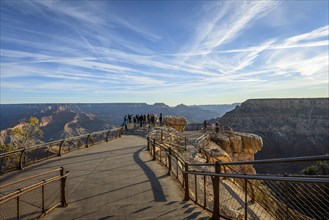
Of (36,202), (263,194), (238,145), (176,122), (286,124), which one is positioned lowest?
(286,124)

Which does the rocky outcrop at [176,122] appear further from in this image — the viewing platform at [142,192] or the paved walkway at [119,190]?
the paved walkway at [119,190]

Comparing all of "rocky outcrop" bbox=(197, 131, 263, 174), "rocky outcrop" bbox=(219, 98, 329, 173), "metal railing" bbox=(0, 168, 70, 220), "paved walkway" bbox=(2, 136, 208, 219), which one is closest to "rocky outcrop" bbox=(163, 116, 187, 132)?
"rocky outcrop" bbox=(197, 131, 263, 174)

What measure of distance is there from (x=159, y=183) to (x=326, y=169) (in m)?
34.3

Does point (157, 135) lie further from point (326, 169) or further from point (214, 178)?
point (326, 169)

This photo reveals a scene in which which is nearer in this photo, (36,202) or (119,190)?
(36,202)

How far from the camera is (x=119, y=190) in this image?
8.97 meters

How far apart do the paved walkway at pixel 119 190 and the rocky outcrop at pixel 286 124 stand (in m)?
84.0

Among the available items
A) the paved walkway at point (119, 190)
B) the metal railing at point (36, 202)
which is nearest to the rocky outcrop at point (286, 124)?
the paved walkway at point (119, 190)

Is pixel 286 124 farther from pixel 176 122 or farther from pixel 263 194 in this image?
pixel 263 194

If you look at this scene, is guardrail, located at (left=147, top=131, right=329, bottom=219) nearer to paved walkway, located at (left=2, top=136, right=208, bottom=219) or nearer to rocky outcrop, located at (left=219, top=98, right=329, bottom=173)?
paved walkway, located at (left=2, top=136, right=208, bottom=219)

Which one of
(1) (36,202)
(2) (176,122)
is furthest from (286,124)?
(1) (36,202)

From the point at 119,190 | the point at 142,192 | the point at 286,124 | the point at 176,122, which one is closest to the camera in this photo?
the point at 142,192

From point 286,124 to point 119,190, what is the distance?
386 ft

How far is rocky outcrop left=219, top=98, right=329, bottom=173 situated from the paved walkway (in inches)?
3309
